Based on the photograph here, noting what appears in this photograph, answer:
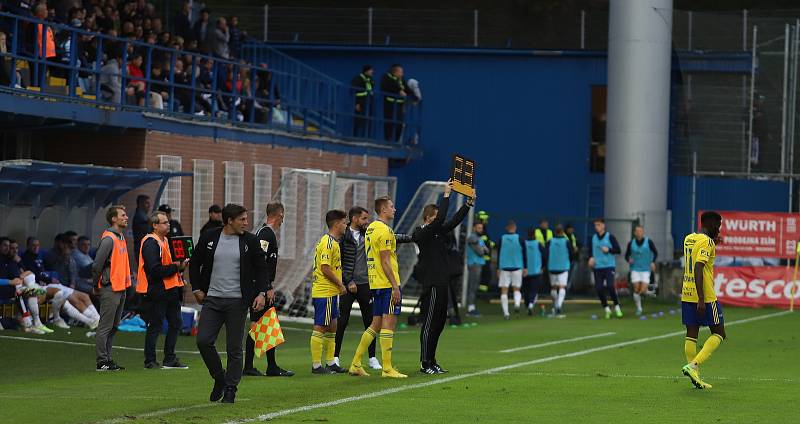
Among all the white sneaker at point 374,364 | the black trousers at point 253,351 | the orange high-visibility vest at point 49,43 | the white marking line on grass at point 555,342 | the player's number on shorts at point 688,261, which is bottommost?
the white marking line on grass at point 555,342

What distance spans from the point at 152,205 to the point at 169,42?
6.39m

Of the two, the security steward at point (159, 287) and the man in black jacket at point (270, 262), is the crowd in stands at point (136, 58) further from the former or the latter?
the man in black jacket at point (270, 262)

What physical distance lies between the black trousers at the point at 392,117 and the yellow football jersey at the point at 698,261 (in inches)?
926

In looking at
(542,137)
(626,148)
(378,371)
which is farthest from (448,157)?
(378,371)

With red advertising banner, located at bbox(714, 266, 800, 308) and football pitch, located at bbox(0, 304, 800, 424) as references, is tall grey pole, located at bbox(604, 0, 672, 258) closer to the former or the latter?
red advertising banner, located at bbox(714, 266, 800, 308)

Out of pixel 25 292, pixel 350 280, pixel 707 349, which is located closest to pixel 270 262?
pixel 350 280

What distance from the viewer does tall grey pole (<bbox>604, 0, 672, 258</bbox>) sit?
39.3m

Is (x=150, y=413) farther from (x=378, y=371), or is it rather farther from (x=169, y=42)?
(x=169, y=42)

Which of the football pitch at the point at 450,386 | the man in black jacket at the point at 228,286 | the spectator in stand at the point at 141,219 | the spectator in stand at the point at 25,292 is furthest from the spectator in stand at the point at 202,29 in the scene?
the man in black jacket at the point at 228,286

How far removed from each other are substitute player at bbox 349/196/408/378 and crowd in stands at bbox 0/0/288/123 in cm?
940

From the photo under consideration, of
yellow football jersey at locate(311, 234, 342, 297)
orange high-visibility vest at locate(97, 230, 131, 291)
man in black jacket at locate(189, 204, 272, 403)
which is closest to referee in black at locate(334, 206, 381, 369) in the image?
yellow football jersey at locate(311, 234, 342, 297)

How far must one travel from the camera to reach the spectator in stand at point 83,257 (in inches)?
973

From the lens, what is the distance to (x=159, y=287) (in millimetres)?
18547

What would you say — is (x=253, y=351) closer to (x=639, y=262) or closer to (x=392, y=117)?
(x=639, y=262)
